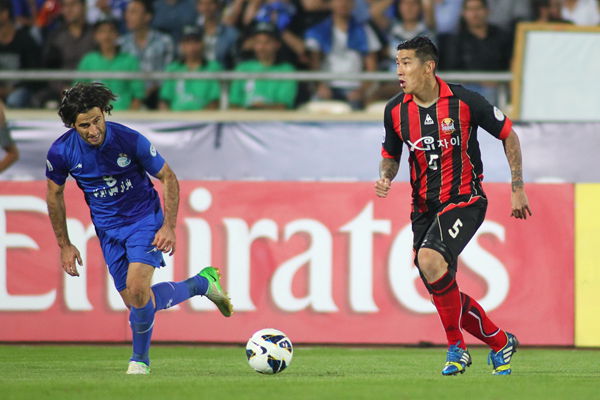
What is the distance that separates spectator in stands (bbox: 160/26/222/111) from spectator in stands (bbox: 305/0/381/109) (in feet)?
4.07

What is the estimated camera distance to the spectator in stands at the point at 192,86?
13219 millimetres

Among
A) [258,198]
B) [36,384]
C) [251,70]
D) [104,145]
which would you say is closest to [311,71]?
[251,70]

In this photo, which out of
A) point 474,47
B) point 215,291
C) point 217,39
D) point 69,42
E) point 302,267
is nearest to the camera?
point 215,291

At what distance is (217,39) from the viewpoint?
13.7 metres

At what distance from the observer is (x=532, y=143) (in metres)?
11.8

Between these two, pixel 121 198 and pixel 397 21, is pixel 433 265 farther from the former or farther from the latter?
pixel 397 21

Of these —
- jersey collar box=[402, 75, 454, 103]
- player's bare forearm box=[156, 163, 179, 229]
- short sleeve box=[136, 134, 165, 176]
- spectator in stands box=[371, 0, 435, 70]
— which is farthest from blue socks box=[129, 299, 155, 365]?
spectator in stands box=[371, 0, 435, 70]

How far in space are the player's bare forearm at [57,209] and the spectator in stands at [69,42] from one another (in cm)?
585

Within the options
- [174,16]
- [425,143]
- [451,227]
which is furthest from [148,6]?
[451,227]

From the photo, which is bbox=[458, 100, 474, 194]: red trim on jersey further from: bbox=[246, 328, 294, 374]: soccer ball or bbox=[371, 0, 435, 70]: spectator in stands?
bbox=[371, 0, 435, 70]: spectator in stands

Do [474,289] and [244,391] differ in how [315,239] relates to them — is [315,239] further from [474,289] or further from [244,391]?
[244,391]

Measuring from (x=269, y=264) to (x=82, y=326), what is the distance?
1908 mm

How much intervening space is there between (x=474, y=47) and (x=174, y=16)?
143 inches

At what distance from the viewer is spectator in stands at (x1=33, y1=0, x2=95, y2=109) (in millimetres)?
13891
